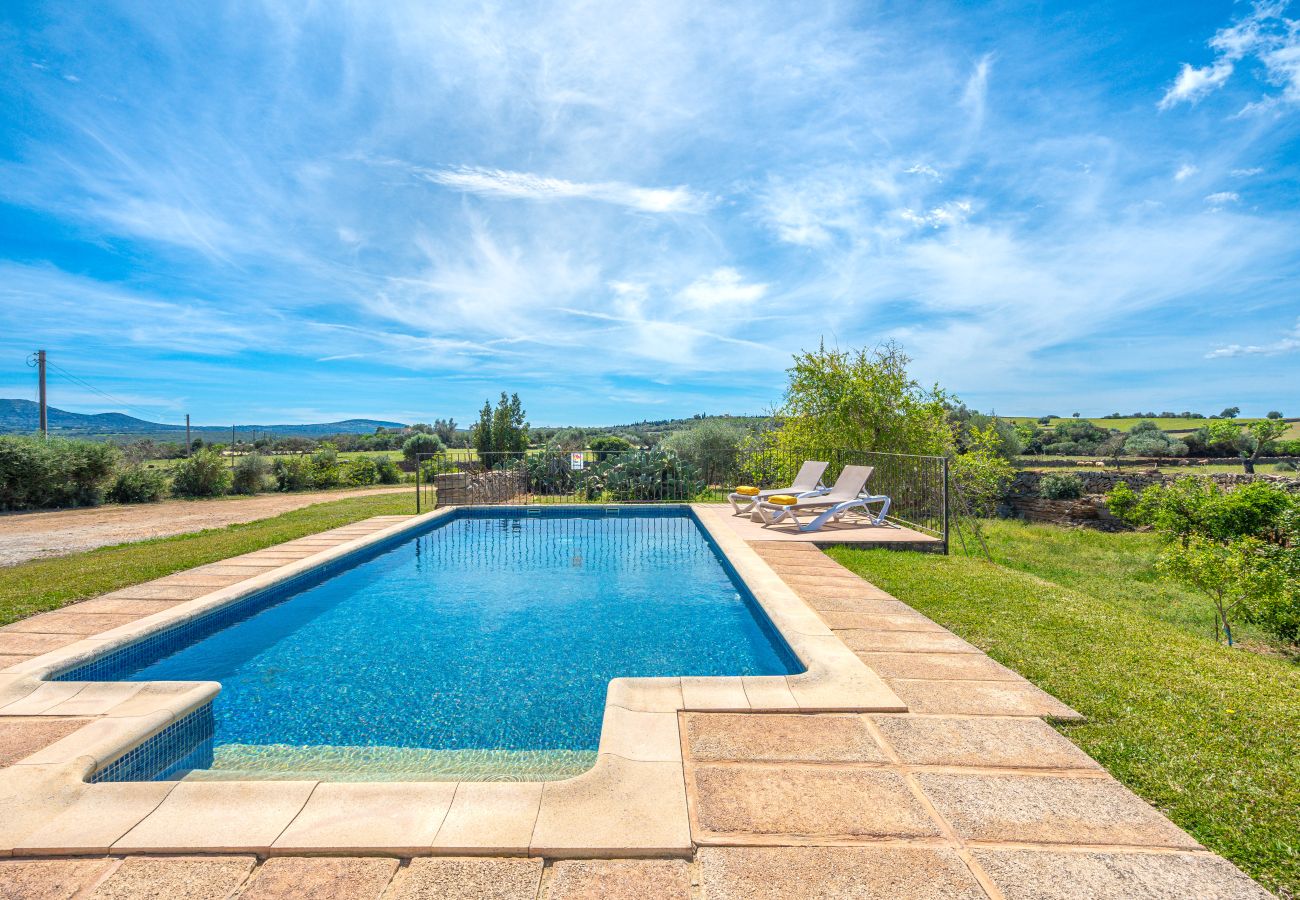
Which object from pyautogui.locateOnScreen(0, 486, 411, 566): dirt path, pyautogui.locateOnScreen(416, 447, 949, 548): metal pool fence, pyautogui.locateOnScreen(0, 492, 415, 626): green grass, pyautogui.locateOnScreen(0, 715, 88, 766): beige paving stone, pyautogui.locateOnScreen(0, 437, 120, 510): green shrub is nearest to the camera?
pyautogui.locateOnScreen(0, 715, 88, 766): beige paving stone

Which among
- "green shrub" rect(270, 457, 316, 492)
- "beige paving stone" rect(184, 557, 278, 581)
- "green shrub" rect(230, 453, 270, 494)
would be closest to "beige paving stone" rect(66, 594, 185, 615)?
"beige paving stone" rect(184, 557, 278, 581)

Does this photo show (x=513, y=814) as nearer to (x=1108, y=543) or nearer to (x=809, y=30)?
(x=809, y=30)

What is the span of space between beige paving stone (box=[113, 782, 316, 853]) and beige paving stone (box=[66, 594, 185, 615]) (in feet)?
10.1

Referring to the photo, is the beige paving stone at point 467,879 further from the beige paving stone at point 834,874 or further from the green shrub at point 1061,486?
the green shrub at point 1061,486

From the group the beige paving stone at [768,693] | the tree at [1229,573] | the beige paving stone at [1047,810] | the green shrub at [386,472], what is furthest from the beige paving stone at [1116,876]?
the green shrub at [386,472]

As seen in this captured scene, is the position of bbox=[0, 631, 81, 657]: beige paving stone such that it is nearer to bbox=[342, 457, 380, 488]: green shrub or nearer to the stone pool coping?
the stone pool coping

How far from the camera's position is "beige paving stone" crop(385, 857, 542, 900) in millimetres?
1631

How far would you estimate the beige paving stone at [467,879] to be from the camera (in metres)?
1.63

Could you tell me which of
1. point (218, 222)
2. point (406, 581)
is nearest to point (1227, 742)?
point (406, 581)

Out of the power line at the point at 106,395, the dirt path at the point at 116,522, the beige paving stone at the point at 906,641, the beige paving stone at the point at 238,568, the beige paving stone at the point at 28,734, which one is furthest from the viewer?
the power line at the point at 106,395

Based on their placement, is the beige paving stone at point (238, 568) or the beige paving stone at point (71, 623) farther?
the beige paving stone at point (238, 568)

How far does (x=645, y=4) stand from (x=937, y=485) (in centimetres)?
780

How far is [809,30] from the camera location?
299 inches

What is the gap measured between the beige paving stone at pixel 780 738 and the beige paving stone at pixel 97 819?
2055mm
